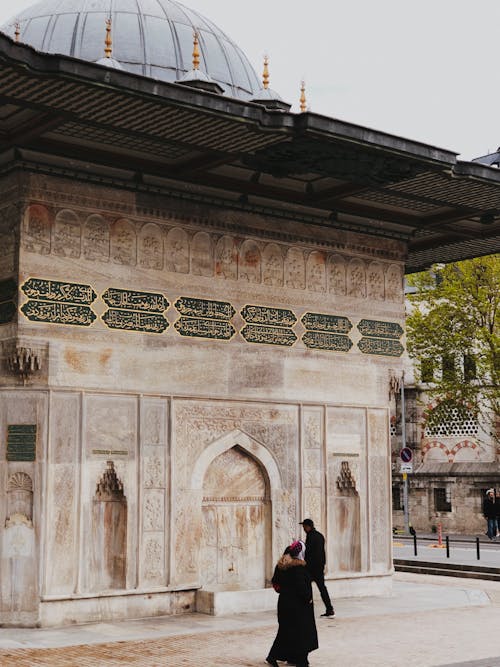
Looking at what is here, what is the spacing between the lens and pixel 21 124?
11.0 meters

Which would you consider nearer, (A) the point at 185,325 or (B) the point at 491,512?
(A) the point at 185,325

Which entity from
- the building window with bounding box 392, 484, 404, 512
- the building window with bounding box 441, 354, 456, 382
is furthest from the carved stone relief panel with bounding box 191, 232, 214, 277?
the building window with bounding box 392, 484, 404, 512

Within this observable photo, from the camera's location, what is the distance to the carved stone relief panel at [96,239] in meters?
12.2

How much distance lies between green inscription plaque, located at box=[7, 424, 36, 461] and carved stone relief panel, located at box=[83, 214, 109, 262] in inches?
86.5

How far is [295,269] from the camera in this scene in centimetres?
1404

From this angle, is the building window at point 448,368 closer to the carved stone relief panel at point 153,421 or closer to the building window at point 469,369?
the building window at point 469,369

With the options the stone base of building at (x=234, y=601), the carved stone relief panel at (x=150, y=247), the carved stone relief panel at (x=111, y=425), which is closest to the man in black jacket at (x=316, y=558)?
the stone base of building at (x=234, y=601)

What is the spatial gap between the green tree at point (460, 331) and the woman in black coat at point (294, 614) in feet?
62.1

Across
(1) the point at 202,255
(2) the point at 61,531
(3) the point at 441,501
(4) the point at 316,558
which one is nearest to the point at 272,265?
(1) the point at 202,255

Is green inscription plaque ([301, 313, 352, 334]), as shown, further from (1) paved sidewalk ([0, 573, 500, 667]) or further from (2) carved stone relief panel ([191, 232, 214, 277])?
(1) paved sidewalk ([0, 573, 500, 667])

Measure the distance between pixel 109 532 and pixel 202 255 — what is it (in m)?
3.74

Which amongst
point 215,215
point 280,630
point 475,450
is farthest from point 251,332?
point 475,450

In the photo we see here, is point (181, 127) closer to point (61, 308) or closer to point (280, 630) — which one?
point (61, 308)

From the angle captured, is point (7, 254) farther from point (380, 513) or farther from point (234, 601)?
point (380, 513)
